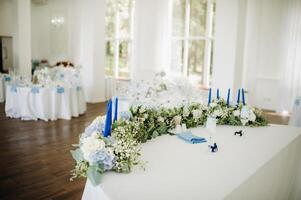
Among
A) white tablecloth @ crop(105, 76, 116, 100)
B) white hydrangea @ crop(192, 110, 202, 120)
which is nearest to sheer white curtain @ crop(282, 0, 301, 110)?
white tablecloth @ crop(105, 76, 116, 100)

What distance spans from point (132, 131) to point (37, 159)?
2824 mm

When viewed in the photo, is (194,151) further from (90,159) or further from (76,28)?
(76,28)

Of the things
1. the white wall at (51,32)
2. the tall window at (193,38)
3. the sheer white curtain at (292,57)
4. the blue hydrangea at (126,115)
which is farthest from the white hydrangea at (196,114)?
the white wall at (51,32)

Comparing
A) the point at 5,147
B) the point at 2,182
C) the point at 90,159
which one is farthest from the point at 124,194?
the point at 5,147

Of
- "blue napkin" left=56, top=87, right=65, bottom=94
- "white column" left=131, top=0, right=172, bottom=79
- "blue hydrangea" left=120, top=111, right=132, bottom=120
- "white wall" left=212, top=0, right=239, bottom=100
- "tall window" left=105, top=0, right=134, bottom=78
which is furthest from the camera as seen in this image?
"tall window" left=105, top=0, right=134, bottom=78

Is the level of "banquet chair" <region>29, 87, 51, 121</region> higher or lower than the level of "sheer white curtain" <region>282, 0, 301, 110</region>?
lower

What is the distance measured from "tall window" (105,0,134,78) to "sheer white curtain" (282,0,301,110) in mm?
5316

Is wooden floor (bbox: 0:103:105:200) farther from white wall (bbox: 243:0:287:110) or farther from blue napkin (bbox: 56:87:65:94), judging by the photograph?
white wall (bbox: 243:0:287:110)

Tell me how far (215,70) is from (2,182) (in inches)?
227

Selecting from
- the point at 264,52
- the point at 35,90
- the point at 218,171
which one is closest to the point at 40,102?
the point at 35,90

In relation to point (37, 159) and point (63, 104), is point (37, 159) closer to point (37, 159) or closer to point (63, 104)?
point (37, 159)

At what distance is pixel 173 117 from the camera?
9.58 ft

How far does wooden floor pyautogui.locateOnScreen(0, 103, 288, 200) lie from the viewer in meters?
3.52

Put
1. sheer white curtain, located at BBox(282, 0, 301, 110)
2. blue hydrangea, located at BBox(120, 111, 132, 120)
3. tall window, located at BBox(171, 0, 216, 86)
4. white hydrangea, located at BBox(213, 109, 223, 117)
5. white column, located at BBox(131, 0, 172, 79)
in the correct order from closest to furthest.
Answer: blue hydrangea, located at BBox(120, 111, 132, 120) < white hydrangea, located at BBox(213, 109, 223, 117) < sheer white curtain, located at BBox(282, 0, 301, 110) < tall window, located at BBox(171, 0, 216, 86) < white column, located at BBox(131, 0, 172, 79)
